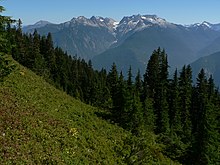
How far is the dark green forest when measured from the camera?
140 ft

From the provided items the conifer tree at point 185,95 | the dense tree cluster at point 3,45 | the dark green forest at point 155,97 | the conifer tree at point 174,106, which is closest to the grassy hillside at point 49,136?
the dense tree cluster at point 3,45

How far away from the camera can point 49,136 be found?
2411 centimetres

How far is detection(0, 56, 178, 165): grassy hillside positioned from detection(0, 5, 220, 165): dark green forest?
158 inches

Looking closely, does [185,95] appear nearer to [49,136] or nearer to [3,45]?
[49,136]

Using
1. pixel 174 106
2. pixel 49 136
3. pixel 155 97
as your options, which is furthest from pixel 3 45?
pixel 174 106

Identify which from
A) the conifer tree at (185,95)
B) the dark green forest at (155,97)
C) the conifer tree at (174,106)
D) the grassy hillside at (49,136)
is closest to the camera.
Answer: the grassy hillside at (49,136)

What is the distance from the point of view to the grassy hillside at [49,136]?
20.4 metres

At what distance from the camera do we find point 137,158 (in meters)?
28.2

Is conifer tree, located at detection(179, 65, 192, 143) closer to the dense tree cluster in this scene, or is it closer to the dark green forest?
the dark green forest

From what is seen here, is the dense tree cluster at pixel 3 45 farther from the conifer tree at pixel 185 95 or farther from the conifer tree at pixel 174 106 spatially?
the conifer tree at pixel 185 95

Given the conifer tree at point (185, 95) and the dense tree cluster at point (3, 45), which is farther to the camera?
the conifer tree at point (185, 95)

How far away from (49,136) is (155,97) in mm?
48030

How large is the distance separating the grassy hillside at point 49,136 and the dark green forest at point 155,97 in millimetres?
4001

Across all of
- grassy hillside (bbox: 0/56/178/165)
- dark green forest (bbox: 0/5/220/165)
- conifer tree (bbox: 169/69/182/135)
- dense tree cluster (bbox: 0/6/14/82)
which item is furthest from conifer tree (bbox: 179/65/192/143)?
dense tree cluster (bbox: 0/6/14/82)
